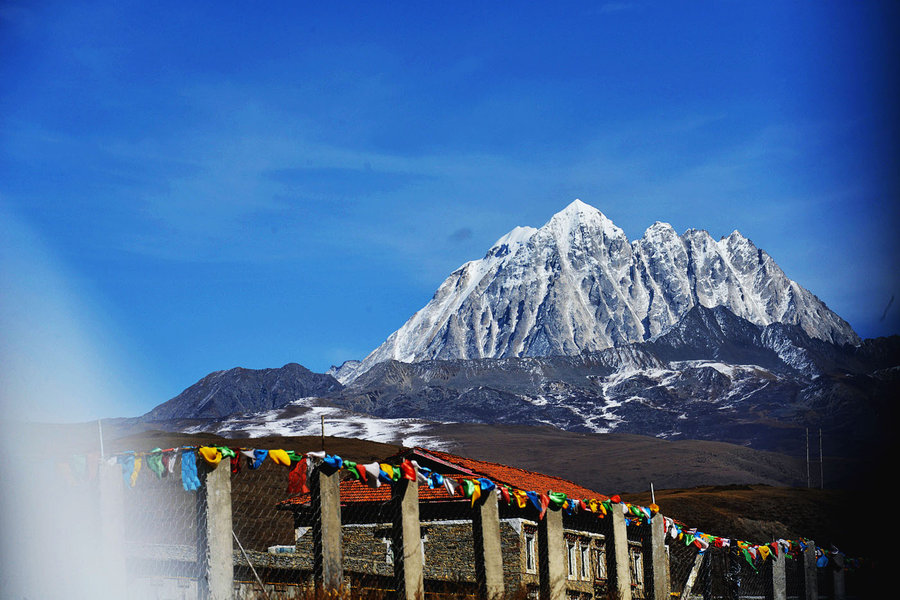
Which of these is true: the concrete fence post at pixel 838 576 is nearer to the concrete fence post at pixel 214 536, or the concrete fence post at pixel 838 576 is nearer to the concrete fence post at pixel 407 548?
the concrete fence post at pixel 407 548

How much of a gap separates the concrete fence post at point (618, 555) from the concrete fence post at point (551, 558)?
2.60ft

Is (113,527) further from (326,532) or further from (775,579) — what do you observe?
(775,579)

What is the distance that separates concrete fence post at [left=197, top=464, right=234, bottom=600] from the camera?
664 centimetres

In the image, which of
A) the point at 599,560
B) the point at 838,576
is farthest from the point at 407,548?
the point at 599,560

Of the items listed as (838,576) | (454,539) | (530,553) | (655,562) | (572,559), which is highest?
(655,562)

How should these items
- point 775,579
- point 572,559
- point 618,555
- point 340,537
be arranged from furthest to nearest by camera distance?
point 572,559 < point 775,579 < point 618,555 < point 340,537

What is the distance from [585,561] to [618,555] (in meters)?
21.9

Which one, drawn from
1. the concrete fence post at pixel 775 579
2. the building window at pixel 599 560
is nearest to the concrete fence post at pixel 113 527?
the concrete fence post at pixel 775 579

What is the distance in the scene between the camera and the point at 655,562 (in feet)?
34.3

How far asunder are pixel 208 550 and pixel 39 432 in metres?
5.75

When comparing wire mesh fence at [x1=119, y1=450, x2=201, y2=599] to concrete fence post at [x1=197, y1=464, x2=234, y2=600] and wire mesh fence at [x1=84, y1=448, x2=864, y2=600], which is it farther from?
concrete fence post at [x1=197, y1=464, x2=234, y2=600]

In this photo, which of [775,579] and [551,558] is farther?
[775,579]

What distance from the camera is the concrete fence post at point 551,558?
343 inches

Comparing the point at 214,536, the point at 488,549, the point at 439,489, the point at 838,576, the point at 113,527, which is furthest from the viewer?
the point at 439,489
